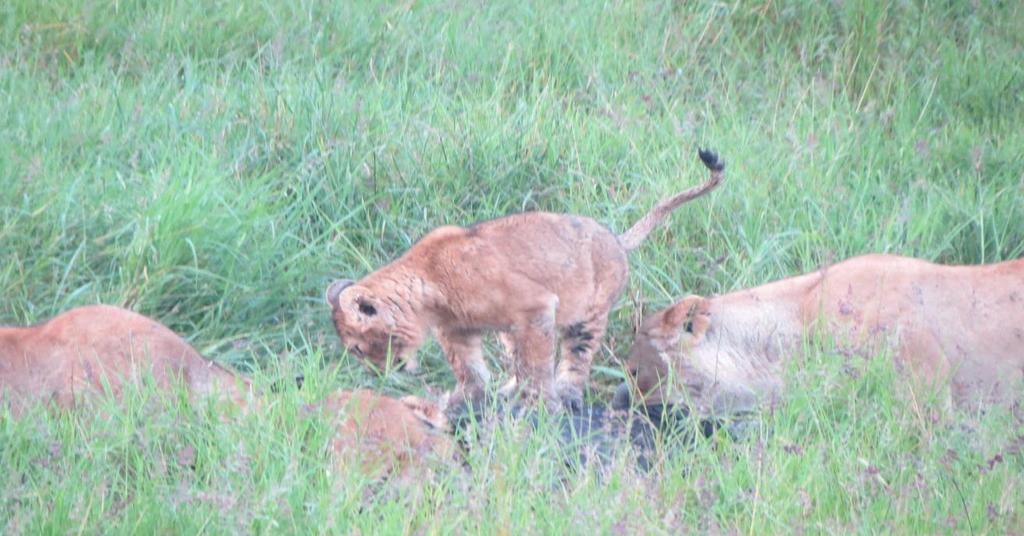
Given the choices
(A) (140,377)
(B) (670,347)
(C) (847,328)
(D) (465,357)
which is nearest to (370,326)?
(D) (465,357)

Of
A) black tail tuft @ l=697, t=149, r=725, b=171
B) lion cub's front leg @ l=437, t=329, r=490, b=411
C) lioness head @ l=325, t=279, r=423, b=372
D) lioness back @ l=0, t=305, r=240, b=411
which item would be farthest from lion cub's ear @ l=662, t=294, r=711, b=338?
lioness back @ l=0, t=305, r=240, b=411

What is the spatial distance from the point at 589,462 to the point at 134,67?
4577mm

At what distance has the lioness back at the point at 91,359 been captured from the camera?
5.19 m

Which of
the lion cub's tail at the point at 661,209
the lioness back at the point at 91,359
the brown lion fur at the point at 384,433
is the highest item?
the brown lion fur at the point at 384,433

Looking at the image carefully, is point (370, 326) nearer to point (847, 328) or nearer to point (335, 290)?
point (335, 290)

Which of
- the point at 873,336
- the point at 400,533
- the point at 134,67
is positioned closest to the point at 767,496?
the point at 400,533

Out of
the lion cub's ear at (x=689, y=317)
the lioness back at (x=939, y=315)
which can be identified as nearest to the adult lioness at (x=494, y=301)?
the lion cub's ear at (x=689, y=317)

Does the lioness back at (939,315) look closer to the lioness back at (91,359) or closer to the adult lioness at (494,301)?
the adult lioness at (494,301)

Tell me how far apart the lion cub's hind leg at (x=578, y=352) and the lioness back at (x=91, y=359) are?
5.21 ft

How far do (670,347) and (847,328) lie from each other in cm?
72

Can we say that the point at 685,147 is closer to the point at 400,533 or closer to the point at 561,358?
the point at 561,358

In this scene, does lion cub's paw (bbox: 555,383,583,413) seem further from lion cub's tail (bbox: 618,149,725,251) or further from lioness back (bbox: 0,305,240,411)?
lioness back (bbox: 0,305,240,411)

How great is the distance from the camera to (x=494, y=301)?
20.4ft

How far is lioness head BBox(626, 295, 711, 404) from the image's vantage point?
20.4 feet
